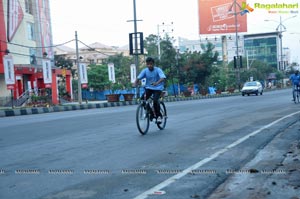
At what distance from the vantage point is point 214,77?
60.0 metres

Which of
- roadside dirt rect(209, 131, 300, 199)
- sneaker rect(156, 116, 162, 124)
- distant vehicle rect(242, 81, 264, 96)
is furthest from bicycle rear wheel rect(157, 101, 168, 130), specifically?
distant vehicle rect(242, 81, 264, 96)

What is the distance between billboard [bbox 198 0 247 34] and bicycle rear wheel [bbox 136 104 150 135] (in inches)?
2353

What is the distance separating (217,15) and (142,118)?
61409mm

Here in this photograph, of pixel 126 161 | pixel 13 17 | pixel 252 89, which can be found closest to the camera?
pixel 126 161

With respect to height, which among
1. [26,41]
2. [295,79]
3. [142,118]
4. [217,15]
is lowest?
[142,118]

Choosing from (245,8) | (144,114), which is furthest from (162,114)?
(245,8)

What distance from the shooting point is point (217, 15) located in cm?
6769

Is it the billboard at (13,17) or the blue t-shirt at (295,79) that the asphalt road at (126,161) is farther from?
the billboard at (13,17)

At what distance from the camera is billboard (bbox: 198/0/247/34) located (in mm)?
67000

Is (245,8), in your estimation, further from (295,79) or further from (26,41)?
(295,79)

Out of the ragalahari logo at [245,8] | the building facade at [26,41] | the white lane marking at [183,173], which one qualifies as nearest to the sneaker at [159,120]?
the white lane marking at [183,173]

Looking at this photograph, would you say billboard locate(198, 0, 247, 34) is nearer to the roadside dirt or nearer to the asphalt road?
the asphalt road

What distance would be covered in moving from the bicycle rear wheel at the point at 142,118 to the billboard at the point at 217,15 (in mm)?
59777

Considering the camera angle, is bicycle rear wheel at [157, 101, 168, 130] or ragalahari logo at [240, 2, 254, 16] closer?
bicycle rear wheel at [157, 101, 168, 130]
